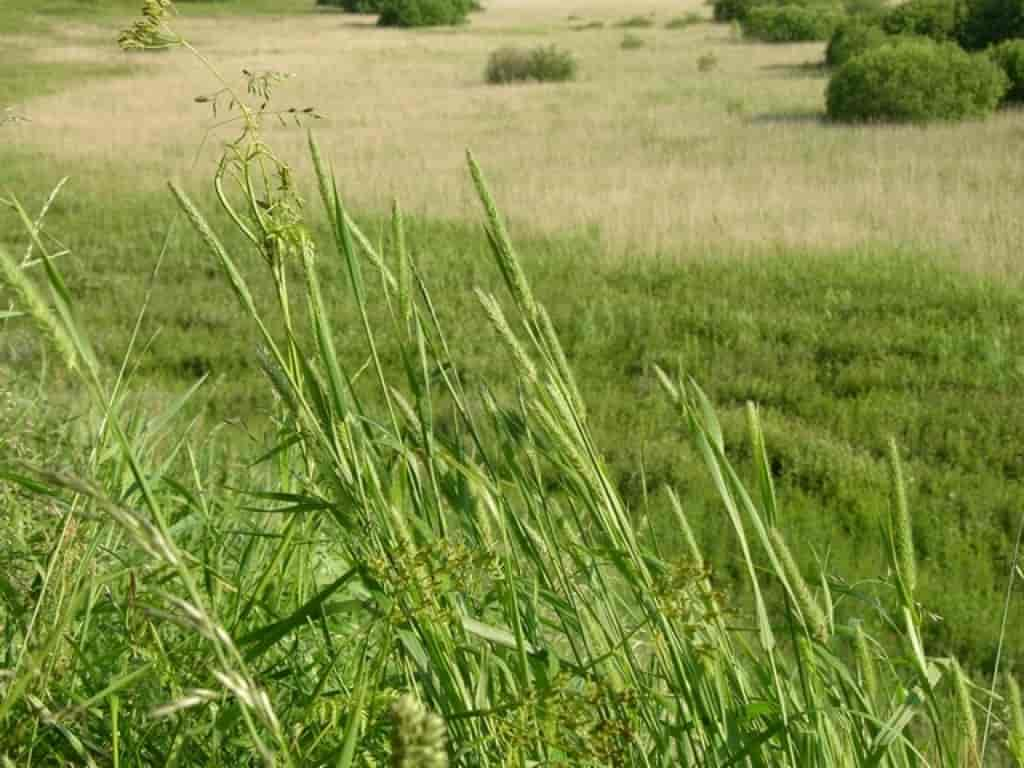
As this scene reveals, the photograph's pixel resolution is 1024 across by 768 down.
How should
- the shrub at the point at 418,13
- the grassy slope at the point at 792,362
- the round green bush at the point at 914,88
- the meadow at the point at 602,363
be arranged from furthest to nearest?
the shrub at the point at 418,13 → the round green bush at the point at 914,88 → the grassy slope at the point at 792,362 → the meadow at the point at 602,363

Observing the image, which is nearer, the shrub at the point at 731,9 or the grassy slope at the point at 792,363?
the grassy slope at the point at 792,363

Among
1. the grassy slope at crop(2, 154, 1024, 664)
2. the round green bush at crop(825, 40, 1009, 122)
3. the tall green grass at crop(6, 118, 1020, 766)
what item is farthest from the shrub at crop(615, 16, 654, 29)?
the tall green grass at crop(6, 118, 1020, 766)

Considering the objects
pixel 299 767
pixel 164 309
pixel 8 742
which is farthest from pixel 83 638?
pixel 164 309

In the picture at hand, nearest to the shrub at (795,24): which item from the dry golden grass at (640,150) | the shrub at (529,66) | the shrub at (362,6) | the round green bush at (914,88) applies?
the dry golden grass at (640,150)

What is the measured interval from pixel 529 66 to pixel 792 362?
18118 mm

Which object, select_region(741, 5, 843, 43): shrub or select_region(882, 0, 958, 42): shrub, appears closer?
select_region(882, 0, 958, 42): shrub

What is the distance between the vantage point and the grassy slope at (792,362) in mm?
4262

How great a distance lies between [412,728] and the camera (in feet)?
1.33

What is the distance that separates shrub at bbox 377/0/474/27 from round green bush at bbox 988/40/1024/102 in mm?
30702

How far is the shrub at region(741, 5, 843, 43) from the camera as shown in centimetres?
2902

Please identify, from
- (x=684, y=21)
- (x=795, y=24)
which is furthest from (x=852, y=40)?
(x=684, y=21)

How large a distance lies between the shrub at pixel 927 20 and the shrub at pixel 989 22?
20 centimetres

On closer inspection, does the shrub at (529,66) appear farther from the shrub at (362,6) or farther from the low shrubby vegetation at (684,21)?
the shrub at (362,6)

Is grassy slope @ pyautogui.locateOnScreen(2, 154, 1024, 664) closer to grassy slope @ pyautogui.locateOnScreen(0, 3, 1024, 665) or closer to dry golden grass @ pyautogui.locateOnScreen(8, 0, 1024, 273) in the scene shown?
grassy slope @ pyautogui.locateOnScreen(0, 3, 1024, 665)
